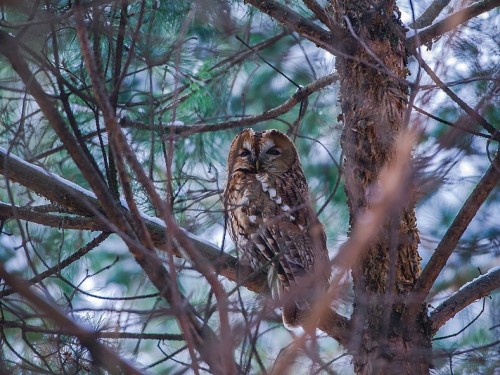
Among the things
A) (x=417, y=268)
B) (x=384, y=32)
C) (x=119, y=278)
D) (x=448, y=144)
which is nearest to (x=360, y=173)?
(x=417, y=268)

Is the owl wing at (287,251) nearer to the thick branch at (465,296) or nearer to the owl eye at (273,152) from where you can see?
the thick branch at (465,296)

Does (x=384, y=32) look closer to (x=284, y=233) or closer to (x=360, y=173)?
(x=360, y=173)

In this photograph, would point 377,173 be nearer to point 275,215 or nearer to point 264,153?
point 275,215

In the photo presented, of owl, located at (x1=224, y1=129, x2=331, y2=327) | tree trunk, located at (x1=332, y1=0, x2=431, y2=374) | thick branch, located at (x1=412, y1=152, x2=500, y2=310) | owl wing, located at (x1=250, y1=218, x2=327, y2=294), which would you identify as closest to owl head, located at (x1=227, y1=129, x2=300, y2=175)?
owl, located at (x1=224, y1=129, x2=331, y2=327)

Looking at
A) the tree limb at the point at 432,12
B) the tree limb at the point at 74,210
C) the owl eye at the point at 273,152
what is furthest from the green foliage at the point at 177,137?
the tree limb at the point at 432,12

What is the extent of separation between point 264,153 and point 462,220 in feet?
5.56

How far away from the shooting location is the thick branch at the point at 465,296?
108 inches

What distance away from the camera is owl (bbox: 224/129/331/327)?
3018 mm

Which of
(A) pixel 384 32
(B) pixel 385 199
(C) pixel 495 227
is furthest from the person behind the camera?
(C) pixel 495 227

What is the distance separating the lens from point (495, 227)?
380 cm

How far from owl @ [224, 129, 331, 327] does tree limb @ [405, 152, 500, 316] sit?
0.37 m

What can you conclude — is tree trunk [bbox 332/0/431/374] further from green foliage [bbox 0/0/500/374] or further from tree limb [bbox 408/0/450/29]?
tree limb [bbox 408/0/450/29]

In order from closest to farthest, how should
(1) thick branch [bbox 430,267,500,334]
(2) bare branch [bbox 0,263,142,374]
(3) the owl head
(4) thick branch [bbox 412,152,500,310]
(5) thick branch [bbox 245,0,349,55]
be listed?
(2) bare branch [bbox 0,263,142,374], (4) thick branch [bbox 412,152,500,310], (1) thick branch [bbox 430,267,500,334], (5) thick branch [bbox 245,0,349,55], (3) the owl head

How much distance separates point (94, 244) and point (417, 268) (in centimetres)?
124
